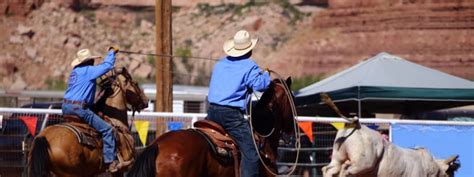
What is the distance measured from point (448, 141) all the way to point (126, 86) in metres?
5.07

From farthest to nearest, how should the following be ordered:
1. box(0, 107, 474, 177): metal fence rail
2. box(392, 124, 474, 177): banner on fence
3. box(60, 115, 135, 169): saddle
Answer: box(0, 107, 474, 177): metal fence rail < box(392, 124, 474, 177): banner on fence < box(60, 115, 135, 169): saddle

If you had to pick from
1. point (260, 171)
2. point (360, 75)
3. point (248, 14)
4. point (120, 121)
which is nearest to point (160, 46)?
point (360, 75)

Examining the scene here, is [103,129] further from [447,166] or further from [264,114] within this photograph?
[447,166]

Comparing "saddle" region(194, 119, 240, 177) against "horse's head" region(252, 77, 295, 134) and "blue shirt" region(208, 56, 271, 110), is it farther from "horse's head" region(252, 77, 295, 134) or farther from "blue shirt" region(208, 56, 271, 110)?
"horse's head" region(252, 77, 295, 134)

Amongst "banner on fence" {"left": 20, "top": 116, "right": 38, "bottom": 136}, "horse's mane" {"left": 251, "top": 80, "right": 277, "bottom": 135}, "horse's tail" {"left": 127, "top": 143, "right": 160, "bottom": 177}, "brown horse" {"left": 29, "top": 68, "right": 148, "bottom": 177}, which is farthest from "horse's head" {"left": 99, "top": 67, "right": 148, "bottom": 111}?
"horse's tail" {"left": 127, "top": 143, "right": 160, "bottom": 177}

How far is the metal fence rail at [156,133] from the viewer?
19.9 m

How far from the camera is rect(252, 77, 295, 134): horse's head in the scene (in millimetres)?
13664

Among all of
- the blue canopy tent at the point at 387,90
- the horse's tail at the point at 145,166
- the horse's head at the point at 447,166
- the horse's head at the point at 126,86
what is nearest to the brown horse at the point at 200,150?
the horse's tail at the point at 145,166

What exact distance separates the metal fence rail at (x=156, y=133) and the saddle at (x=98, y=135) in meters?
3.10

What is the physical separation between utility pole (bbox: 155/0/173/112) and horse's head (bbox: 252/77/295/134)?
868 centimetres

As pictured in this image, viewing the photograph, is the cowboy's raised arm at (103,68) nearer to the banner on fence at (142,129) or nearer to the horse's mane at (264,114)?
the horse's mane at (264,114)

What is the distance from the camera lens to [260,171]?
1342 centimetres

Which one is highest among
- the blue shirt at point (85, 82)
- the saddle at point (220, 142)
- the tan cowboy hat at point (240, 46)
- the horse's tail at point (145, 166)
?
the tan cowboy hat at point (240, 46)

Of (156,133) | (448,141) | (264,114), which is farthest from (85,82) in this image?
(448,141)
